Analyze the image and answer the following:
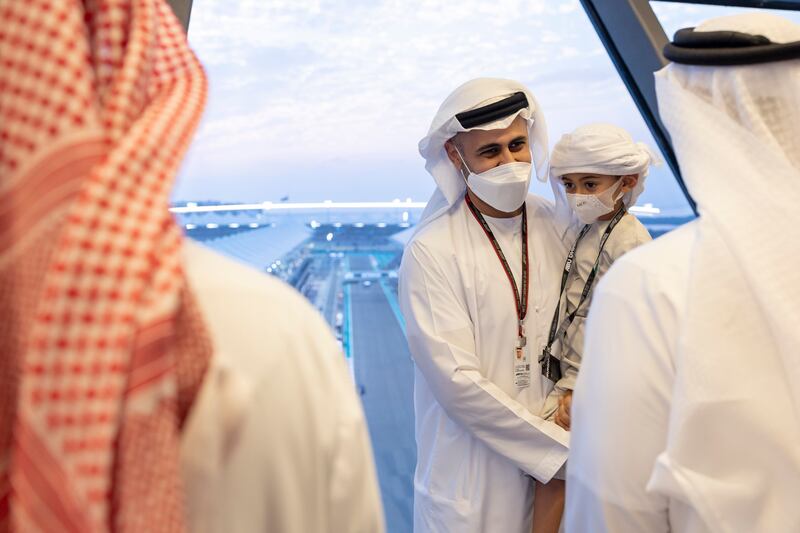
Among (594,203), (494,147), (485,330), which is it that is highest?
(494,147)

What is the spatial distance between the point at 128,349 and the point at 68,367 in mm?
55

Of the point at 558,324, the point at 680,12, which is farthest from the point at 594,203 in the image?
the point at 680,12

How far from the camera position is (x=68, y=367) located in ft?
2.02

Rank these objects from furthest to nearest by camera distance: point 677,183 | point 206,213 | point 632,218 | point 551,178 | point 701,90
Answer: point 677,183
point 206,213
point 551,178
point 632,218
point 701,90

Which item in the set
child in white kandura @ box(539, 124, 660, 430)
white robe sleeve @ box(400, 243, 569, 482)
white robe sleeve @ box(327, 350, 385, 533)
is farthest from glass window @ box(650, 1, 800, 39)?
white robe sleeve @ box(327, 350, 385, 533)

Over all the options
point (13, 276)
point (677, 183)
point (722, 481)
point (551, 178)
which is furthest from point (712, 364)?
point (677, 183)

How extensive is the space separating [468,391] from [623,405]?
28.7 inches

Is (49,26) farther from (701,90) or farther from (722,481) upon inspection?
(722,481)

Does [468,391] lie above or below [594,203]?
below

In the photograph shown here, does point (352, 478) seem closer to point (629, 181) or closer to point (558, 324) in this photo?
point (558, 324)

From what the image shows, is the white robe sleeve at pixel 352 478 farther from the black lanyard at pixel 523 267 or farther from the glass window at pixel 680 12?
the glass window at pixel 680 12

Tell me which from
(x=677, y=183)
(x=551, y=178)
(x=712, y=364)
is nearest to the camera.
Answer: (x=712, y=364)

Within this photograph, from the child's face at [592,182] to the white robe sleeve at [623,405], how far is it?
891mm

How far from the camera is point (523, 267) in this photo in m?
2.17
